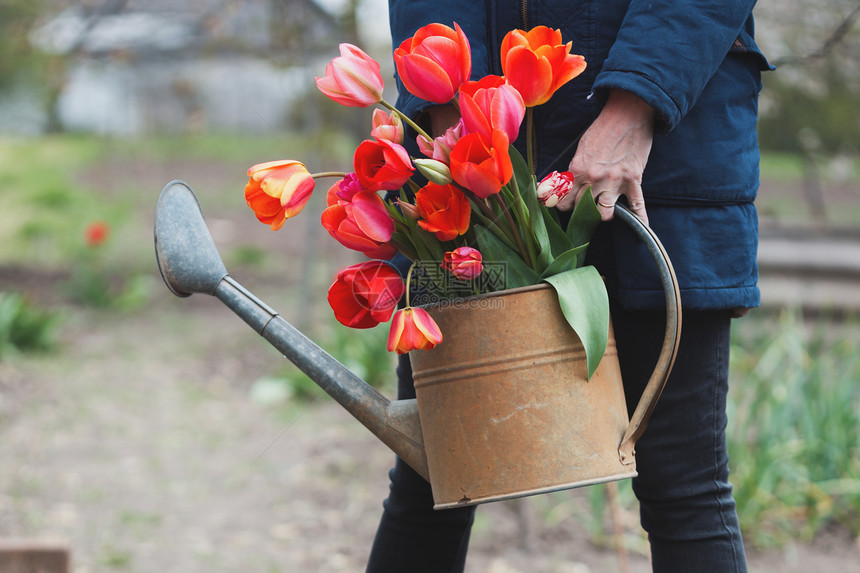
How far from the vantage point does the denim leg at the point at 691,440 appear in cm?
104

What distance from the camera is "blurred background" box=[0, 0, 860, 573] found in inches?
89.6

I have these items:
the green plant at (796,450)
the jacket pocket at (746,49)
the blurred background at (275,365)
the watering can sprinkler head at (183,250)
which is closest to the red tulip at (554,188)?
the jacket pocket at (746,49)

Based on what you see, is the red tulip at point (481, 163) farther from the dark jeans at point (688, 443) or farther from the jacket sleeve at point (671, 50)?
the dark jeans at point (688, 443)

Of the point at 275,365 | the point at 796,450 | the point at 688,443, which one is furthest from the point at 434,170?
the point at 275,365

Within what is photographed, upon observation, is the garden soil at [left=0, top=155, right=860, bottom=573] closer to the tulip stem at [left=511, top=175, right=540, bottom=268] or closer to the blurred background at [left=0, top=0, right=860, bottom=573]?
the blurred background at [left=0, top=0, right=860, bottom=573]

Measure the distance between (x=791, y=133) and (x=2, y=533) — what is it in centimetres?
454

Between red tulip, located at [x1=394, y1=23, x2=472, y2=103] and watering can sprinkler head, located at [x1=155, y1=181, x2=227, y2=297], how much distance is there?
1.20ft

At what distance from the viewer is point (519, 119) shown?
900 millimetres

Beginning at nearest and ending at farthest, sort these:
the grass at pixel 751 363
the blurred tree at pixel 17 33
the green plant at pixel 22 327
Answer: the grass at pixel 751 363 < the green plant at pixel 22 327 < the blurred tree at pixel 17 33

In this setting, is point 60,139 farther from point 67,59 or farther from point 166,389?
point 166,389

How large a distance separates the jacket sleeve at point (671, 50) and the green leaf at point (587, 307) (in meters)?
0.22

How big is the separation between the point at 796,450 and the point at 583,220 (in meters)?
1.82

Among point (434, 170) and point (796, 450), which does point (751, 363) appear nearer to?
point (796, 450)

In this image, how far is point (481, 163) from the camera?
87 centimetres
